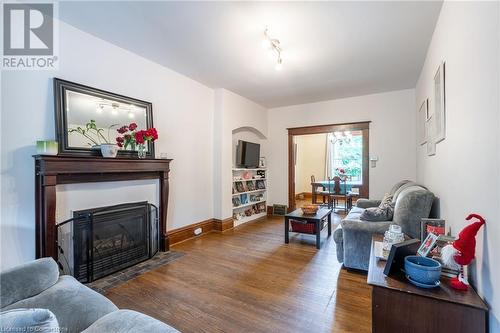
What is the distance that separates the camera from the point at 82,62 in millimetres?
2602

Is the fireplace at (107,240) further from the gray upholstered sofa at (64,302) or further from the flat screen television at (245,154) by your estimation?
the flat screen television at (245,154)

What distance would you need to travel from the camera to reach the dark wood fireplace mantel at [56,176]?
6.98 ft

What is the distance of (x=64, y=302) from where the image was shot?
133cm

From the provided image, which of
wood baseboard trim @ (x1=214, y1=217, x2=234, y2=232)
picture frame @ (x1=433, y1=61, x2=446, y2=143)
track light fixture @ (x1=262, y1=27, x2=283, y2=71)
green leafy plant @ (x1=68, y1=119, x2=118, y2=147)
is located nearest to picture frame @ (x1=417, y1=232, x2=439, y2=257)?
picture frame @ (x1=433, y1=61, x2=446, y2=143)

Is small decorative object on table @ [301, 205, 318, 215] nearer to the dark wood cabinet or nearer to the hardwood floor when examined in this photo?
the hardwood floor

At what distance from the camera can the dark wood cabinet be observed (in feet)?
3.83

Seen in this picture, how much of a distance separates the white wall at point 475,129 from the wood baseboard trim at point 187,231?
337cm

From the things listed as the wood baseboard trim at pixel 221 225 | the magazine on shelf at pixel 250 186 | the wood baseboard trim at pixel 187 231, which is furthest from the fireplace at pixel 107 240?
the magazine on shelf at pixel 250 186

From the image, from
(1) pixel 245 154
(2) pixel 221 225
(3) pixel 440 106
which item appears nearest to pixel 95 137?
(2) pixel 221 225

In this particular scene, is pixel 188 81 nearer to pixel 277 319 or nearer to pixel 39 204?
pixel 39 204

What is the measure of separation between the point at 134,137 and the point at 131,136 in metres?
0.03

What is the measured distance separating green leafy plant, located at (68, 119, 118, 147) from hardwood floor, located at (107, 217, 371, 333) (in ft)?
5.26

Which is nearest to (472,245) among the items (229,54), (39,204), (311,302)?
(311,302)

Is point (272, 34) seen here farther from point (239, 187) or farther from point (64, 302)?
point (239, 187)
